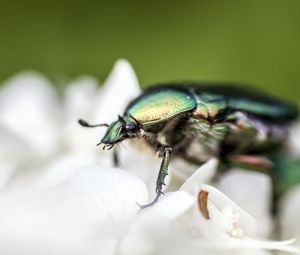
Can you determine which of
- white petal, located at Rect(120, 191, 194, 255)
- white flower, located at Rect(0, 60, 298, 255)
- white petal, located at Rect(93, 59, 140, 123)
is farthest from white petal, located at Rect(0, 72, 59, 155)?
white petal, located at Rect(120, 191, 194, 255)

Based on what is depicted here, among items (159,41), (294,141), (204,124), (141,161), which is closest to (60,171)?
(141,161)

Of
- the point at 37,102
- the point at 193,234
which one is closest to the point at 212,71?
the point at 37,102

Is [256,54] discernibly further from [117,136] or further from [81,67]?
[117,136]

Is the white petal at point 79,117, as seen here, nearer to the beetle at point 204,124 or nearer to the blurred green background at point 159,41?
the beetle at point 204,124

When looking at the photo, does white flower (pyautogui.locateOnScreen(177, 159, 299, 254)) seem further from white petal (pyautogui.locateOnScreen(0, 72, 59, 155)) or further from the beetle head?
white petal (pyautogui.locateOnScreen(0, 72, 59, 155))

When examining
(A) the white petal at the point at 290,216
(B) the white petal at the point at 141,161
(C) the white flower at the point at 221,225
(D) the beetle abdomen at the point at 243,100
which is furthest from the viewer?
(A) the white petal at the point at 290,216

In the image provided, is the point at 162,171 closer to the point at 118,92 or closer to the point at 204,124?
the point at 204,124

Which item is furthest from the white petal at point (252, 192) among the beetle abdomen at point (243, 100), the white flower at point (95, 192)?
the beetle abdomen at point (243, 100)
